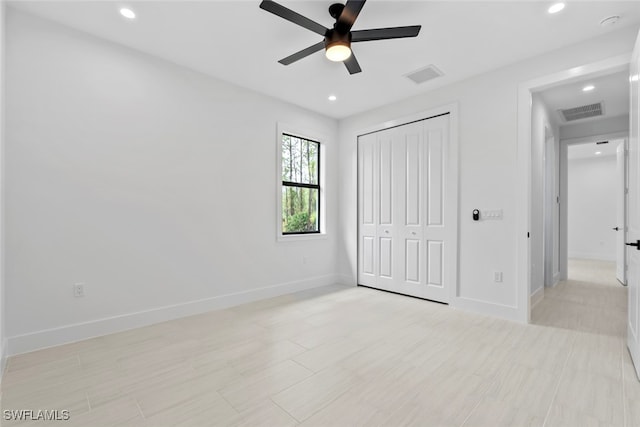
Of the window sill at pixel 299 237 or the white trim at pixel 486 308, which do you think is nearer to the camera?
the white trim at pixel 486 308

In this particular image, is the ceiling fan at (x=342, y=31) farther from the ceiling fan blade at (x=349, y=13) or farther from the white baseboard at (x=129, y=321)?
the white baseboard at (x=129, y=321)

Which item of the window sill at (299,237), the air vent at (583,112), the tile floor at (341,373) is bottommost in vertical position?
the tile floor at (341,373)

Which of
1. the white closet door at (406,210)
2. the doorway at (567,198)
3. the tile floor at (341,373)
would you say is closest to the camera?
the tile floor at (341,373)

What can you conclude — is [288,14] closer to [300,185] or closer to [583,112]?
[300,185]

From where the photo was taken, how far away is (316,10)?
7.93 feet

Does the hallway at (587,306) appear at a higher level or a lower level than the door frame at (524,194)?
lower

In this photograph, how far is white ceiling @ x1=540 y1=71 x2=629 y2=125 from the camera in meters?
3.40

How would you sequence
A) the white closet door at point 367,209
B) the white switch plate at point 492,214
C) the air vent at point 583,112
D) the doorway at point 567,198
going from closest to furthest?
the white switch plate at point 492,214, the doorway at point 567,198, the air vent at point 583,112, the white closet door at point 367,209

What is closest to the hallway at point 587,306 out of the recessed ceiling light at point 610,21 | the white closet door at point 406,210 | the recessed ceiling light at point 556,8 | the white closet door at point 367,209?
the white closet door at point 406,210

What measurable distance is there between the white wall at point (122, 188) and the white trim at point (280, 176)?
14cm

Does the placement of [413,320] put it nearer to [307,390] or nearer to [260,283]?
[307,390]

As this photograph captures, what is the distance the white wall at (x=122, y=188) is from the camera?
8.09ft

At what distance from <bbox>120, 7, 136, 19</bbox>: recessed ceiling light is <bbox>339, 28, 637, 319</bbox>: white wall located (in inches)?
134

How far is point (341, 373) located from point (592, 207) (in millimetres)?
8953
